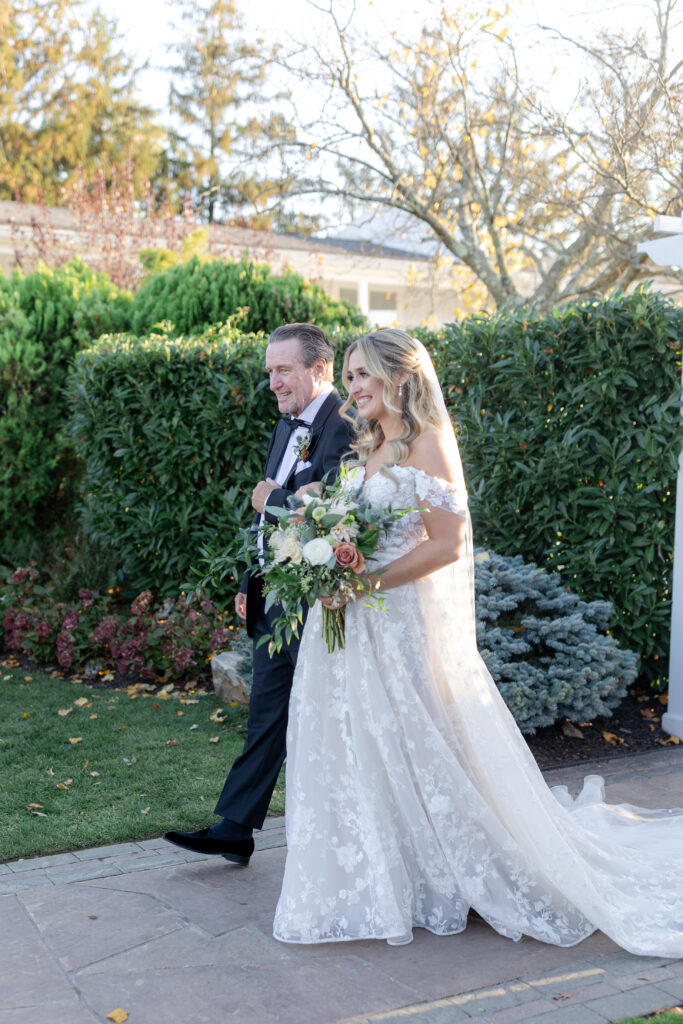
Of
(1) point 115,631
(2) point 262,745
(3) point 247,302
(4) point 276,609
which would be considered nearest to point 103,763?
(2) point 262,745

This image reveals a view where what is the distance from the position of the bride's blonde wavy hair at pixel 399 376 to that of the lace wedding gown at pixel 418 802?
0.15 metres

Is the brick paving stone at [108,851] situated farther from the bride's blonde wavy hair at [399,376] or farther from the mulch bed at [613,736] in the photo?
the mulch bed at [613,736]

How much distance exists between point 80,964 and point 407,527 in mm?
1820

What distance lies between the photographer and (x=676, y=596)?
5.96 meters

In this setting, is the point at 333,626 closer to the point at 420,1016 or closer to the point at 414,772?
the point at 414,772

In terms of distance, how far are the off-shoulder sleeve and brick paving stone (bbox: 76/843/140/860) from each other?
2074 mm

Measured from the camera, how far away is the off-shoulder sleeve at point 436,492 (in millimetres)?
3406

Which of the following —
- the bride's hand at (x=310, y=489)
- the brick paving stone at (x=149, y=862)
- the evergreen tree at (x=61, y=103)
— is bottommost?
the brick paving stone at (x=149, y=862)

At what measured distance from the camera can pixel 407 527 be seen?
139 inches

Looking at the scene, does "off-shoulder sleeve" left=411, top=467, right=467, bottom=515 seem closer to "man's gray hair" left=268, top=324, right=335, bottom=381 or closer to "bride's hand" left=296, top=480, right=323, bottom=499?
"bride's hand" left=296, top=480, right=323, bottom=499

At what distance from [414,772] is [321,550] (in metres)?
0.89

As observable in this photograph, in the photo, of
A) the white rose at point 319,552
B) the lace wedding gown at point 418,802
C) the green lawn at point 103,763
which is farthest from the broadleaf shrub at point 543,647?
the white rose at point 319,552

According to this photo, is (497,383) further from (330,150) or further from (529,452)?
(330,150)

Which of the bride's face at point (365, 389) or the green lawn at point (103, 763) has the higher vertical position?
the bride's face at point (365, 389)
